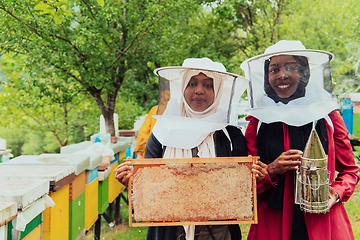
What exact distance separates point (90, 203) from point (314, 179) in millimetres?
2569

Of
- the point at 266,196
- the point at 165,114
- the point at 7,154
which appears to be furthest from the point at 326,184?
the point at 7,154

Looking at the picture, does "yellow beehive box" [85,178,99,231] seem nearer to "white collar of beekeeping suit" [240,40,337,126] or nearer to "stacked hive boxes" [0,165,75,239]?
"stacked hive boxes" [0,165,75,239]

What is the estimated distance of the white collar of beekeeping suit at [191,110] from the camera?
182 centimetres

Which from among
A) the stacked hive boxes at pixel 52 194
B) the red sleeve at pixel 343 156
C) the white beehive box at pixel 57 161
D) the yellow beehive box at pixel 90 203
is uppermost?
the red sleeve at pixel 343 156

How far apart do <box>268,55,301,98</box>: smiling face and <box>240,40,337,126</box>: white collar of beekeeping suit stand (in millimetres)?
44

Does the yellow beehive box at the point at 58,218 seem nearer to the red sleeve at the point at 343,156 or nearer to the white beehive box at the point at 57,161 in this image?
the white beehive box at the point at 57,161

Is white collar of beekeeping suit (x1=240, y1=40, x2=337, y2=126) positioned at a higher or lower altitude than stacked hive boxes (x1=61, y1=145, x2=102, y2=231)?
higher

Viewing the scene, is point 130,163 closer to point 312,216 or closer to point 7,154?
point 312,216

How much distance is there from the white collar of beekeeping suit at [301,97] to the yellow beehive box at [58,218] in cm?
169

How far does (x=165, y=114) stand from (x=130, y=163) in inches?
17.5

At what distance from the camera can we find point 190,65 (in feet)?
6.40

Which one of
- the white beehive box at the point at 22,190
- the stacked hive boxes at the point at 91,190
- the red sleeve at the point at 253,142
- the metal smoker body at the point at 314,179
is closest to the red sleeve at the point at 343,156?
the metal smoker body at the point at 314,179

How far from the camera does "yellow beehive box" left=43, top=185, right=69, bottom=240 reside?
2211mm

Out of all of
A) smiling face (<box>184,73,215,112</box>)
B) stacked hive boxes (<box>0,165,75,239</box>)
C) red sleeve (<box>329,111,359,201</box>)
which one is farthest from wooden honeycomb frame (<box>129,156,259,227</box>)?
stacked hive boxes (<box>0,165,75,239</box>)
